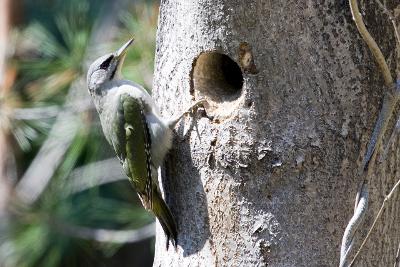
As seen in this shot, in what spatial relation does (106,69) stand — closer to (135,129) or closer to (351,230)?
(135,129)

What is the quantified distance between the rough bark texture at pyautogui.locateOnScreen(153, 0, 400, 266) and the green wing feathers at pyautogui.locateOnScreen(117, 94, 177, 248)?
17cm

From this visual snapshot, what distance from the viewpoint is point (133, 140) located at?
10.4ft

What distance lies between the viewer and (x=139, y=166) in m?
3.10

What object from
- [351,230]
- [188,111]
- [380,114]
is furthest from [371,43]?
[188,111]

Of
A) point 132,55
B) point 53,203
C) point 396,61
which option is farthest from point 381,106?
point 53,203

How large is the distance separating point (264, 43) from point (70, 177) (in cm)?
332

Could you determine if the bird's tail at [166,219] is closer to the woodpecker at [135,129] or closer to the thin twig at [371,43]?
the woodpecker at [135,129]

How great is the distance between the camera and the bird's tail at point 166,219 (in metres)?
2.80

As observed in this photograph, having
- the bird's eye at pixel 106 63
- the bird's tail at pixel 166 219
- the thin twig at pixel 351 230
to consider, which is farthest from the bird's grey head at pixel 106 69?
the thin twig at pixel 351 230

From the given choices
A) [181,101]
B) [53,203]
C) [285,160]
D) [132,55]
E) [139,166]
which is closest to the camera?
[285,160]

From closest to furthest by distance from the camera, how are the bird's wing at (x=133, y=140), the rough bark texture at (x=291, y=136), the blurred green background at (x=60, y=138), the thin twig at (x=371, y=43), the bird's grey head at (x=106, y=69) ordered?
the thin twig at (x=371, y=43)
the rough bark texture at (x=291, y=136)
the bird's wing at (x=133, y=140)
the bird's grey head at (x=106, y=69)
the blurred green background at (x=60, y=138)

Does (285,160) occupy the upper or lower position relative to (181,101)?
lower

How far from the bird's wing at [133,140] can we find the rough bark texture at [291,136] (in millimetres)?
407

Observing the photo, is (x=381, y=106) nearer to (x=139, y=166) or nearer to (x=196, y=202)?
(x=196, y=202)
